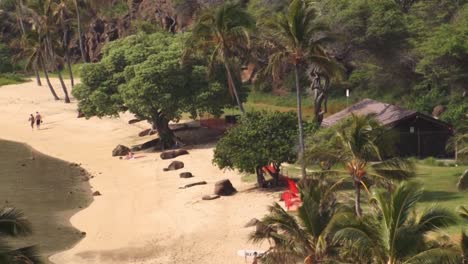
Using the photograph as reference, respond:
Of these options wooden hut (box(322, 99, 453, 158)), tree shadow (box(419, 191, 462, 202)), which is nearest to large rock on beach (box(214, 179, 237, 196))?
wooden hut (box(322, 99, 453, 158))

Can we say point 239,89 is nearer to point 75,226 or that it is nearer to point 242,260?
point 75,226

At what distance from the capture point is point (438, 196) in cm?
2892

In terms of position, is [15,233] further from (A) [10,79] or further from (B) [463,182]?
(A) [10,79]

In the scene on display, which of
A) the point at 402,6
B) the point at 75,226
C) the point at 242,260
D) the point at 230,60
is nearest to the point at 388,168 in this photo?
the point at 242,260

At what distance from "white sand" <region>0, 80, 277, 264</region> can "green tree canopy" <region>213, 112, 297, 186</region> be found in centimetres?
→ 145

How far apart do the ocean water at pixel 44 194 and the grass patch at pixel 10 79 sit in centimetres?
3180

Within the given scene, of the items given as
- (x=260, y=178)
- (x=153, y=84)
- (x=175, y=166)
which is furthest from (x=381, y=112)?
(x=153, y=84)

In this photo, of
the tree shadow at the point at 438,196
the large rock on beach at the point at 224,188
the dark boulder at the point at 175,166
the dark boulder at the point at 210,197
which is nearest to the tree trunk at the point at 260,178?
the large rock on beach at the point at 224,188

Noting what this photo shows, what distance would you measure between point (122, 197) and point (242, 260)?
43.8 ft

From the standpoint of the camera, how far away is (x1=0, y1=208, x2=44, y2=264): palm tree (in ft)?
42.0

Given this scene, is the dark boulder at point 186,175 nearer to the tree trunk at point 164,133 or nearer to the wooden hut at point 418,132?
the wooden hut at point 418,132

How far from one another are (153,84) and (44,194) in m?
10.5

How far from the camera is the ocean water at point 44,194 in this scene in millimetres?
29266

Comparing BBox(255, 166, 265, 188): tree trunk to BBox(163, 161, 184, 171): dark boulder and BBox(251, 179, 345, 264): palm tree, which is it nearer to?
BBox(163, 161, 184, 171): dark boulder
